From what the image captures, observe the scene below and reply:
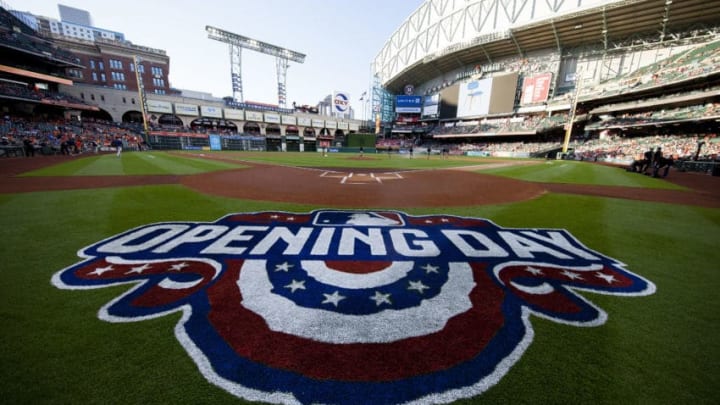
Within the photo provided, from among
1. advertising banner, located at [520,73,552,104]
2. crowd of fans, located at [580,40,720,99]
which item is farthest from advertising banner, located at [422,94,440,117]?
crowd of fans, located at [580,40,720,99]

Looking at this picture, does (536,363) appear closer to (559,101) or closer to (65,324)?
(65,324)

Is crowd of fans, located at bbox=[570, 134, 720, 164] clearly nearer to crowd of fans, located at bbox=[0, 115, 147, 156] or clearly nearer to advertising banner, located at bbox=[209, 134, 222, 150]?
crowd of fans, located at bbox=[0, 115, 147, 156]

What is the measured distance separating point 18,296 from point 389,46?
84960 mm

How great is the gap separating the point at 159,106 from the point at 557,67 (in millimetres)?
75562

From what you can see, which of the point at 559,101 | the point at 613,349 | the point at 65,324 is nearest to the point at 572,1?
the point at 559,101

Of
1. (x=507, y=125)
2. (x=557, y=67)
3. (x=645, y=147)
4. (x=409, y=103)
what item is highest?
(x=557, y=67)

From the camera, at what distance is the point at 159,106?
5209 centimetres

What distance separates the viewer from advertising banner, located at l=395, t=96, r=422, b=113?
Answer: 224 ft

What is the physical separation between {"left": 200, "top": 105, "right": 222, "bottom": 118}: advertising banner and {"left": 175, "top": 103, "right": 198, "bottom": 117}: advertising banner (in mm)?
1290

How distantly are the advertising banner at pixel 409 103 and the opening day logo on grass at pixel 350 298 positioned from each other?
69518 millimetres

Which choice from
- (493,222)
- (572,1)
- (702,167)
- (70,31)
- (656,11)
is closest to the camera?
(493,222)

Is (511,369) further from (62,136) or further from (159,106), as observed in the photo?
(159,106)

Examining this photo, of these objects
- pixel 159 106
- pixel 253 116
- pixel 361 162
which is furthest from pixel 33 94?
pixel 361 162

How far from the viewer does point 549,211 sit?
6914mm
